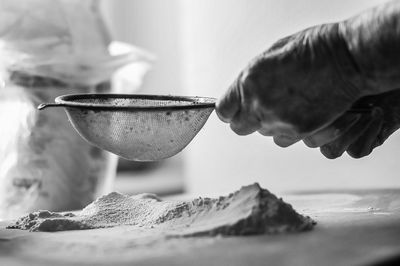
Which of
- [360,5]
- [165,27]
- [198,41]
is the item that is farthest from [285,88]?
[165,27]

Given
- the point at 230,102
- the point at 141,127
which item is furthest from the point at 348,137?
the point at 141,127

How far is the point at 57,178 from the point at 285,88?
796mm

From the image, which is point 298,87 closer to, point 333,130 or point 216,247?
point 333,130

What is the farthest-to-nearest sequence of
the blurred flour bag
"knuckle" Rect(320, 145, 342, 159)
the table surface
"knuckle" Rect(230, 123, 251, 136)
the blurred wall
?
the blurred wall
the blurred flour bag
"knuckle" Rect(320, 145, 342, 159)
"knuckle" Rect(230, 123, 251, 136)
the table surface

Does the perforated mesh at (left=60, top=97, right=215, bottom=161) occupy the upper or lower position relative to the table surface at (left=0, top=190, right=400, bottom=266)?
upper

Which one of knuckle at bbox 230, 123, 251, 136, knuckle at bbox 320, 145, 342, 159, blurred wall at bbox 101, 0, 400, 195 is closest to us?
knuckle at bbox 230, 123, 251, 136

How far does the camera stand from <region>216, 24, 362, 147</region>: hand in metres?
0.96

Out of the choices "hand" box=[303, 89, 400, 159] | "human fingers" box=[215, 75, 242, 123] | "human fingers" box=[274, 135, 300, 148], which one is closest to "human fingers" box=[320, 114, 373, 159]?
"hand" box=[303, 89, 400, 159]

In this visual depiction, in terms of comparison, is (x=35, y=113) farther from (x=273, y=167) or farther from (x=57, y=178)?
(x=273, y=167)

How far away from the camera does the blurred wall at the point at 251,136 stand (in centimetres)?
190

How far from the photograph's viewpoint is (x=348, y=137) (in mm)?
1147

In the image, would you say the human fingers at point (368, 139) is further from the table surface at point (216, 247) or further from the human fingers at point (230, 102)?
the human fingers at point (230, 102)

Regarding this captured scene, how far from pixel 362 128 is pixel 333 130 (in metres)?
0.08

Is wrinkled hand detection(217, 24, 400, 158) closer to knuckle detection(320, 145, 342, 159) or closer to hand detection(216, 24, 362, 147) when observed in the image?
hand detection(216, 24, 362, 147)
